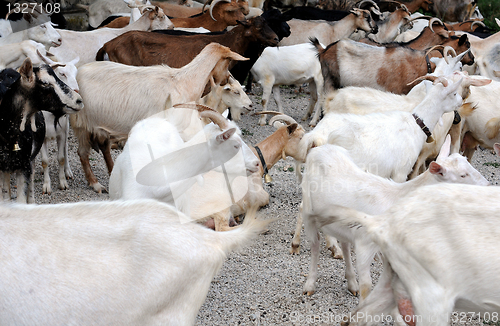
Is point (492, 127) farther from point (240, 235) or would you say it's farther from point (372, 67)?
point (240, 235)

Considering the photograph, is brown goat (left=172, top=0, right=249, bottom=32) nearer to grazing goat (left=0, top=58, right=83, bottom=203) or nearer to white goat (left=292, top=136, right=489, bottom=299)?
grazing goat (left=0, top=58, right=83, bottom=203)

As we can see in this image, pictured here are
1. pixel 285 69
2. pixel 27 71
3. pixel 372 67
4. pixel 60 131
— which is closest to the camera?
pixel 27 71

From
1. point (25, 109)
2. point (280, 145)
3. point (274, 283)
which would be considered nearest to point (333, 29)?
point (280, 145)

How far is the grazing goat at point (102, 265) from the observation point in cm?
206

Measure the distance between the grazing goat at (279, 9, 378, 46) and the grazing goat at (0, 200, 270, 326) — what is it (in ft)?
28.7

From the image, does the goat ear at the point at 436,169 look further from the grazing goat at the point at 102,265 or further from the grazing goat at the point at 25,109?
the grazing goat at the point at 25,109

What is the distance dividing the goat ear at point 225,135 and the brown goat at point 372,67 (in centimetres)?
387

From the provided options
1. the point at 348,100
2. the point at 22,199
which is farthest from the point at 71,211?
the point at 348,100

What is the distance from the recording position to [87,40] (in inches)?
315

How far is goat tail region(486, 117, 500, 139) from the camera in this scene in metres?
5.99

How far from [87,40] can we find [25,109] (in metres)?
3.60

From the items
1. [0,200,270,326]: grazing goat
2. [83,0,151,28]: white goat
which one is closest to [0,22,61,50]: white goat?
[83,0,151,28]: white goat

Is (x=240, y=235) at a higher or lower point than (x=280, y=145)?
higher

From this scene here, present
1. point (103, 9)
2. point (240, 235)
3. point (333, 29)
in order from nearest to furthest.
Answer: point (240, 235)
point (333, 29)
point (103, 9)
